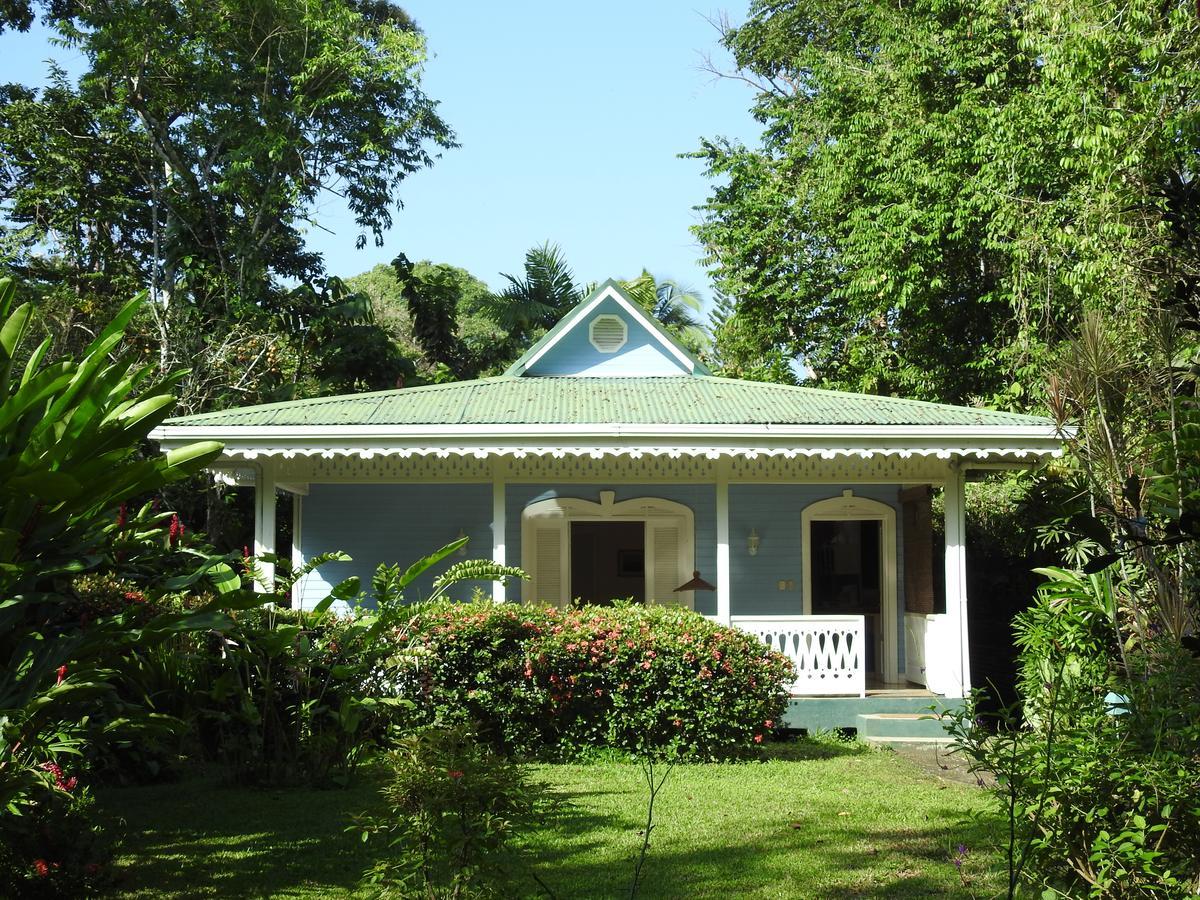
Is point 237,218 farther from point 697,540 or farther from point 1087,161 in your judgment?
point 1087,161

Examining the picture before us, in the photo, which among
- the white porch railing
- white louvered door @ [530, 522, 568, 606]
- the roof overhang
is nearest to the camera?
the roof overhang

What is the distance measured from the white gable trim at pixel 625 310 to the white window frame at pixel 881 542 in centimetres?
298

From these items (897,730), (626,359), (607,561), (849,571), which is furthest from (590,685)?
(626,359)

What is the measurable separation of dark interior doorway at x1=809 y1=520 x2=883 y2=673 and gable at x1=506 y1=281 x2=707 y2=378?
10.5ft

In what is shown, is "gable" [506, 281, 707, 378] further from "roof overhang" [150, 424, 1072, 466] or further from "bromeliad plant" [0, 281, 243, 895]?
"bromeliad plant" [0, 281, 243, 895]

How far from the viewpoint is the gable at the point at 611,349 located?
17.5 m

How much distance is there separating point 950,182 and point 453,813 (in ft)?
58.3

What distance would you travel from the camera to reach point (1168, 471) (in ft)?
14.1

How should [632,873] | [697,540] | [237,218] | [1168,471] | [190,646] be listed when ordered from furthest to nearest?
[237,218] → [697,540] → [190,646] → [632,873] → [1168,471]

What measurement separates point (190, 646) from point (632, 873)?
5.68m

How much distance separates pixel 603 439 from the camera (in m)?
13.3

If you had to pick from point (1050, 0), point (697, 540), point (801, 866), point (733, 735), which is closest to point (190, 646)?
point (733, 735)

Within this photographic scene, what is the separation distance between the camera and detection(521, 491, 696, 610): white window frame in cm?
1633

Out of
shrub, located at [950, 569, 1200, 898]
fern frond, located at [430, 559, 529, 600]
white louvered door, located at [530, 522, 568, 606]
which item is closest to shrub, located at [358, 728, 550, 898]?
shrub, located at [950, 569, 1200, 898]
